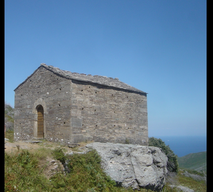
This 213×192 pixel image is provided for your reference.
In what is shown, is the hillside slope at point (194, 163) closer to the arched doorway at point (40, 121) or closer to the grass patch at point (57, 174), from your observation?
the arched doorway at point (40, 121)

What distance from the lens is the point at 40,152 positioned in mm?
9789

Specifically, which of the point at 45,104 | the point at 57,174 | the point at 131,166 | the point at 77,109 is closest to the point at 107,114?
the point at 77,109

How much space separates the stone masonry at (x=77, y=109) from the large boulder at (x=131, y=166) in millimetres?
1549

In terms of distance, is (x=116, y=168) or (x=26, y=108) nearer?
(x=116, y=168)

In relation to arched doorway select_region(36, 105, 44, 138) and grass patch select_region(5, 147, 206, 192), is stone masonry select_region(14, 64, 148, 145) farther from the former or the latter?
grass patch select_region(5, 147, 206, 192)

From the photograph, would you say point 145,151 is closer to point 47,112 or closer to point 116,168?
point 116,168

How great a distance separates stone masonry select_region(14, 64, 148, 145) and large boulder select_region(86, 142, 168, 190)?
1.55 m

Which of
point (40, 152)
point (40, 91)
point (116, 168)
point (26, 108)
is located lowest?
point (116, 168)

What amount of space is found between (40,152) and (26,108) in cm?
645

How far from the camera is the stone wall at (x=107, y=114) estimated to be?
1297cm

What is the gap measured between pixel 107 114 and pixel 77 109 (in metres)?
2.52
